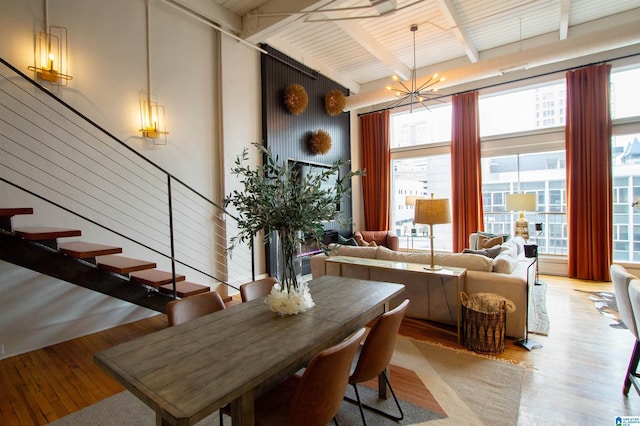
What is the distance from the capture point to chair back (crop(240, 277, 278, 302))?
2.33m

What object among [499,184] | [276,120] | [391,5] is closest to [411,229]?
[499,184]

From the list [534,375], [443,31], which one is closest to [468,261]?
[534,375]

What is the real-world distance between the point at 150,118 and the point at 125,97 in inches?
12.9

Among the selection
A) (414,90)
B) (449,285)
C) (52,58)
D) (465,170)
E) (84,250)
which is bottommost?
(449,285)

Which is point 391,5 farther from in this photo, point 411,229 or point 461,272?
point 411,229

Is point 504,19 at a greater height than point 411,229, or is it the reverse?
point 504,19

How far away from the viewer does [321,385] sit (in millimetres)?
1272

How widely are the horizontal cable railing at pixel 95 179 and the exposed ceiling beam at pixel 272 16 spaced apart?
256 centimetres

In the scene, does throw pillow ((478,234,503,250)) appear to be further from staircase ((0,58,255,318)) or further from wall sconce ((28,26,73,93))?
wall sconce ((28,26,73,93))

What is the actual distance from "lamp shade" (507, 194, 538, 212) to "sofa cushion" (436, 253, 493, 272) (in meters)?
2.33

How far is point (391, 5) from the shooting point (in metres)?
3.83

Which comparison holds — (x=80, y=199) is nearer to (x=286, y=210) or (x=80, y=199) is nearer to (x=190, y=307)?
(x=190, y=307)

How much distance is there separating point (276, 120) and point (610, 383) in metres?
5.21

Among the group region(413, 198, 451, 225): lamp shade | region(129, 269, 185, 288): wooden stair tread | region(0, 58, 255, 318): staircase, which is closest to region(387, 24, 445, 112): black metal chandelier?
region(413, 198, 451, 225): lamp shade
